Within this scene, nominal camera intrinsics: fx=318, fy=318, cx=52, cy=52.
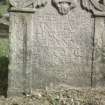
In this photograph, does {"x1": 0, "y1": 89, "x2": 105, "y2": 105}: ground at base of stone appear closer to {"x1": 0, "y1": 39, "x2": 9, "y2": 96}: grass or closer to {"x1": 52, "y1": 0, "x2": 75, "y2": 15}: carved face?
{"x1": 0, "y1": 39, "x2": 9, "y2": 96}: grass

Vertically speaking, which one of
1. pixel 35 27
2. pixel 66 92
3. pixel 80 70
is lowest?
pixel 66 92

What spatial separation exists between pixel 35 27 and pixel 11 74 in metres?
0.88

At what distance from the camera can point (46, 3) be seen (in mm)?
5285

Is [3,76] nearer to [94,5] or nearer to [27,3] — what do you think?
[27,3]

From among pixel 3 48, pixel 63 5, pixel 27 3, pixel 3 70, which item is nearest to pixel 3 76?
pixel 3 70

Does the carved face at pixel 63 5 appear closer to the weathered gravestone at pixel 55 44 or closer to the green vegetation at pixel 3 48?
the weathered gravestone at pixel 55 44

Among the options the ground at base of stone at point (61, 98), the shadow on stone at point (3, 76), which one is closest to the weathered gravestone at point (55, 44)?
the ground at base of stone at point (61, 98)

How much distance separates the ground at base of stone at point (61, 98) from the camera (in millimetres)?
5082

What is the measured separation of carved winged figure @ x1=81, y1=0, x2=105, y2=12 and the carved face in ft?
0.72

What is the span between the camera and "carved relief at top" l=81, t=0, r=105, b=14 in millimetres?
5383

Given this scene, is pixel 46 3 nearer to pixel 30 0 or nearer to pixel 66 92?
pixel 30 0

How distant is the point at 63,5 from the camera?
17.5ft

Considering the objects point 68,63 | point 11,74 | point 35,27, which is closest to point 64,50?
point 68,63

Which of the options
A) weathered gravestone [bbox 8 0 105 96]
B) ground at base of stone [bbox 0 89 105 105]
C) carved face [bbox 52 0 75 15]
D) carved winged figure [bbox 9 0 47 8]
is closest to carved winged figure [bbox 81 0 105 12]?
weathered gravestone [bbox 8 0 105 96]
